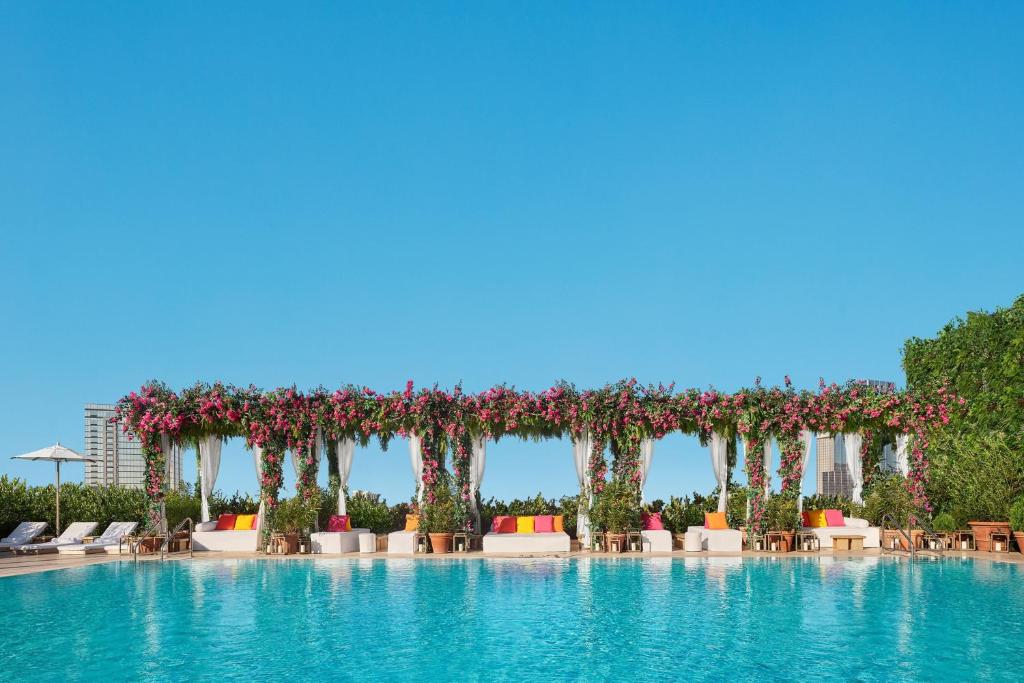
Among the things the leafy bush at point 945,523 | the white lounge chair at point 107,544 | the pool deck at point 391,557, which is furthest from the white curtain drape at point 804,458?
the white lounge chair at point 107,544

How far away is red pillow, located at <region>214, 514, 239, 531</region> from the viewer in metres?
20.6

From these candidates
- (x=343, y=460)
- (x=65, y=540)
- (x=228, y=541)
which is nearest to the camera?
(x=228, y=541)

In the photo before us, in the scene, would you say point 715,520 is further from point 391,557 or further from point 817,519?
point 391,557

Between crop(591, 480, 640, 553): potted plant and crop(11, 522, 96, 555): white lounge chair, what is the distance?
12614mm

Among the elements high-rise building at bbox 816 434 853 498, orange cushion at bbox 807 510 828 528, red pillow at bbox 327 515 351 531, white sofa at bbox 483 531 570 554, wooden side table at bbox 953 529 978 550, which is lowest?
wooden side table at bbox 953 529 978 550

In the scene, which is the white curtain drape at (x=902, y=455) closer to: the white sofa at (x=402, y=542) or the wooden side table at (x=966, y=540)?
the wooden side table at (x=966, y=540)

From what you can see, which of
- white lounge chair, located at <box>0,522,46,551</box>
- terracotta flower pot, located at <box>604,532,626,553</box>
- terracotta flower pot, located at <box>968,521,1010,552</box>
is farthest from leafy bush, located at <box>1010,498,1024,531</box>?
white lounge chair, located at <box>0,522,46,551</box>

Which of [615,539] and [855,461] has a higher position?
[855,461]

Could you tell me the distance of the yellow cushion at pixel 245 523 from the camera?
67.2 ft

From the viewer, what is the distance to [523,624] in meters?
10.4

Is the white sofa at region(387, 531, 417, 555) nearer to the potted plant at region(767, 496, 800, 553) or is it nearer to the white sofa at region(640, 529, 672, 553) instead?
the white sofa at region(640, 529, 672, 553)

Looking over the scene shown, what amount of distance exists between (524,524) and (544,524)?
0.47 metres

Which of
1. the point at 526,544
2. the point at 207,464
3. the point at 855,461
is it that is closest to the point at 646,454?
the point at 526,544

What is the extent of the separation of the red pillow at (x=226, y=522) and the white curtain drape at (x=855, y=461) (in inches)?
600
